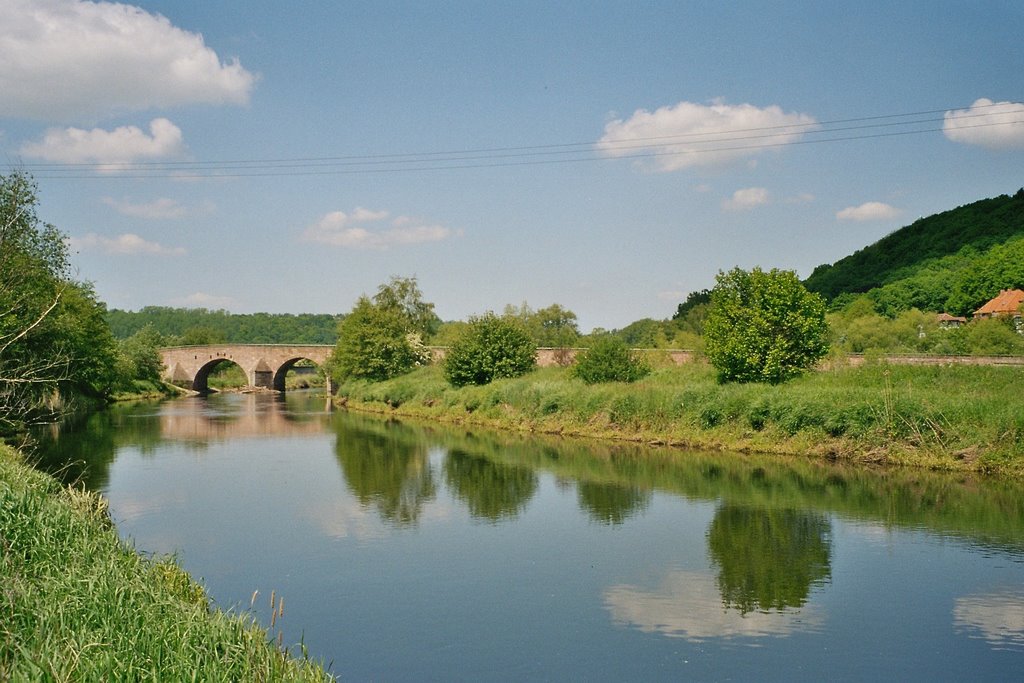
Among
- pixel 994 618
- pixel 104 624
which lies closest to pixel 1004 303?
pixel 994 618

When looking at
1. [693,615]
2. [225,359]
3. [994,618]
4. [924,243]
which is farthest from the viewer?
[924,243]

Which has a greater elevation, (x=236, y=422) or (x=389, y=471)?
(x=236, y=422)

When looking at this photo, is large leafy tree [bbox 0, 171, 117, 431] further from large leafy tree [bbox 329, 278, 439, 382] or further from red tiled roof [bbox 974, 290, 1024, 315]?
red tiled roof [bbox 974, 290, 1024, 315]

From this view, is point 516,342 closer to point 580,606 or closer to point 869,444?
point 869,444

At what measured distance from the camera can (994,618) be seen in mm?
10156

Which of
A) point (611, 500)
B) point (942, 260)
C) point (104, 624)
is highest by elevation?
point (942, 260)

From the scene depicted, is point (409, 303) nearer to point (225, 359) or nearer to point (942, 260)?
point (225, 359)

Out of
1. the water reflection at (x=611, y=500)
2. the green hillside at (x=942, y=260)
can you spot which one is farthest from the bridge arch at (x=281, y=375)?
the water reflection at (x=611, y=500)

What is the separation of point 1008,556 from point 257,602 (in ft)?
36.2

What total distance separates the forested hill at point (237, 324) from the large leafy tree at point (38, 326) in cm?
7332

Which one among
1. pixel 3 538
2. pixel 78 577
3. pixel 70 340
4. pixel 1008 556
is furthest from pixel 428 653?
pixel 70 340

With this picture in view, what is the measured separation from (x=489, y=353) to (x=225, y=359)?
135 feet

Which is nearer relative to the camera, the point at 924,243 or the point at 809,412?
the point at 809,412

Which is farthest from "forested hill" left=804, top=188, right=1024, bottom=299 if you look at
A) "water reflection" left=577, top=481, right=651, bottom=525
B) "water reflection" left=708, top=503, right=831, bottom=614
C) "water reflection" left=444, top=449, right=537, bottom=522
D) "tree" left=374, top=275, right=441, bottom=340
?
"water reflection" left=708, top=503, right=831, bottom=614
